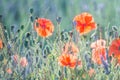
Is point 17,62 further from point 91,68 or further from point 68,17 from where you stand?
point 68,17

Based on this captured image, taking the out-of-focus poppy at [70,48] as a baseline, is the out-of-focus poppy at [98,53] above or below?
below

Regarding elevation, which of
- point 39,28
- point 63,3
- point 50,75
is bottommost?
point 50,75

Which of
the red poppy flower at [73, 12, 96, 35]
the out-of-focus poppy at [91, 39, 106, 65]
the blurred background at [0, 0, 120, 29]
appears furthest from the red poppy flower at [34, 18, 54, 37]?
the blurred background at [0, 0, 120, 29]

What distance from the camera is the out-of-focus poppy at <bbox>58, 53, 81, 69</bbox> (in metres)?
2.03

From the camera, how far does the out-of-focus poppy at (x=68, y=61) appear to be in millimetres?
2027

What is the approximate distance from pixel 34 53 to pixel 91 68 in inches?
9.7

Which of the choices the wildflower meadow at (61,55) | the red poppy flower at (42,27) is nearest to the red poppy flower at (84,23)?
the wildflower meadow at (61,55)

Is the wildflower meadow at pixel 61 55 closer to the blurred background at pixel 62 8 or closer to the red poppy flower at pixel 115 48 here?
the red poppy flower at pixel 115 48

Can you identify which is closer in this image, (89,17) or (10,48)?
(10,48)

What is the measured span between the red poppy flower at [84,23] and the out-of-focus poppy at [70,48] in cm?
8

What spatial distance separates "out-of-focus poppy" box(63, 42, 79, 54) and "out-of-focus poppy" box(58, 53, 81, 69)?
3 cm

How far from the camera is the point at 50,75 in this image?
206 cm

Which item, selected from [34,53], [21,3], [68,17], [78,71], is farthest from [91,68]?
[21,3]

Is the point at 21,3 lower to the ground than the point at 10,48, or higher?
higher
